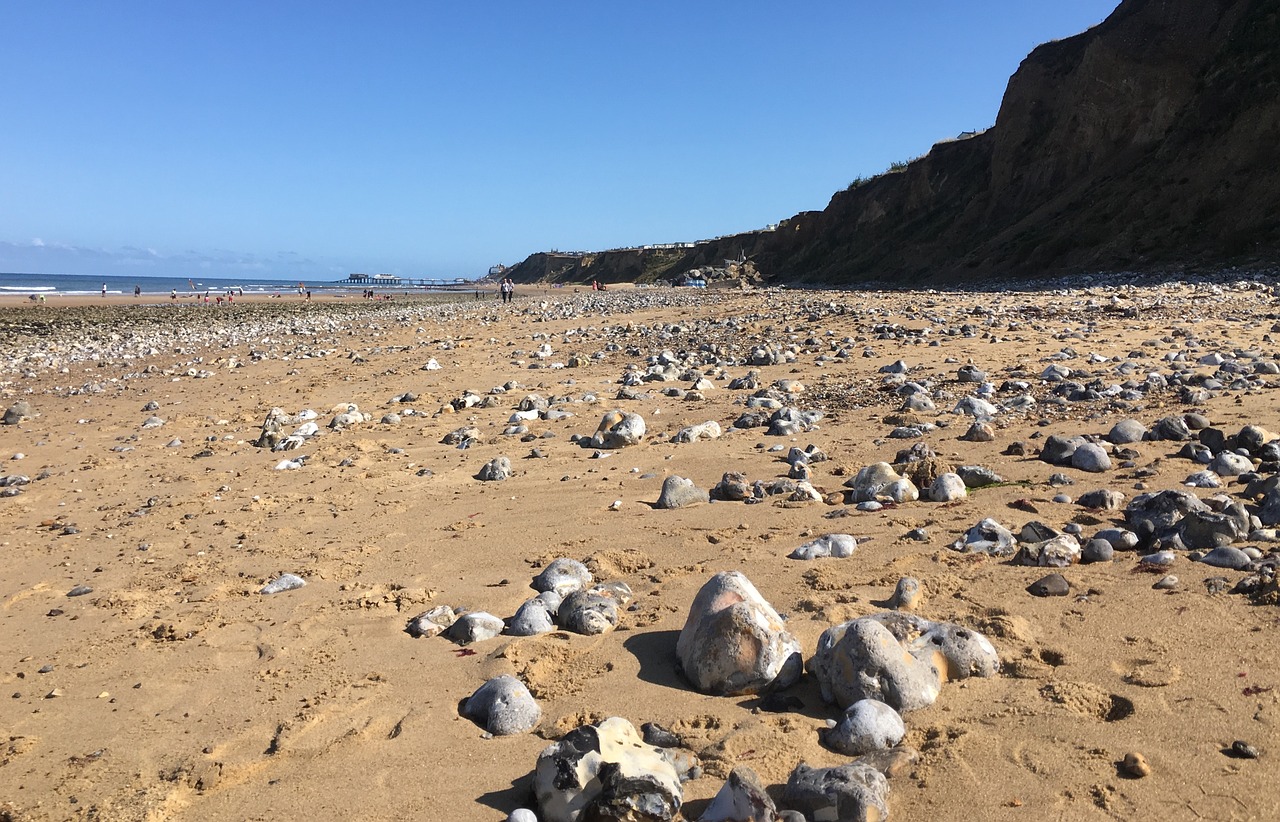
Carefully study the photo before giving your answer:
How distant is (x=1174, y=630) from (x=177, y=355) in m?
17.9

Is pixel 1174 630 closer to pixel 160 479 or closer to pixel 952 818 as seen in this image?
pixel 952 818

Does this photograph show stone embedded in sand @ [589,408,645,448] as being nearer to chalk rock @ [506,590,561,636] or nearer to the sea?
chalk rock @ [506,590,561,636]

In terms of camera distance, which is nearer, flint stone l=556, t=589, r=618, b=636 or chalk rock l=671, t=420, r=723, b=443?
flint stone l=556, t=589, r=618, b=636

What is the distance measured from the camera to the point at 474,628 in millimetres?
3340

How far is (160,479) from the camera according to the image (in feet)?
21.3

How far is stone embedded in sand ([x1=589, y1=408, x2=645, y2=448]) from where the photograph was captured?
6.39 m

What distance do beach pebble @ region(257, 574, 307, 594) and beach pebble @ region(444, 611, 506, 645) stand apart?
3.65 feet

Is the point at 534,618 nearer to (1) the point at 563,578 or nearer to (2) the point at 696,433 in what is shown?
(1) the point at 563,578

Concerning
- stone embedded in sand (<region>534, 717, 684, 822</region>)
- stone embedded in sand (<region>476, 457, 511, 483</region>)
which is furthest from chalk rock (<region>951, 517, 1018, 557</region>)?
stone embedded in sand (<region>476, 457, 511, 483</region>)

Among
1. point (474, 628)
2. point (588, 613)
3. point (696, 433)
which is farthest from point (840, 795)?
point (696, 433)

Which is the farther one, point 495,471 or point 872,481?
point 495,471

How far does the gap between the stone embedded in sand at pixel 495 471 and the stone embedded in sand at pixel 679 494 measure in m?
1.35

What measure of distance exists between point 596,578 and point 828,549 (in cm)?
114

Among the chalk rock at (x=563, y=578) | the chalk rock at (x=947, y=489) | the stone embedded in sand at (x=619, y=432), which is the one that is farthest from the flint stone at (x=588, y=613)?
the stone embedded in sand at (x=619, y=432)
